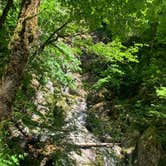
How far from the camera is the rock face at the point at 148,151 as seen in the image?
10.8 meters

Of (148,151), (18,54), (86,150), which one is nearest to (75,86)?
(86,150)

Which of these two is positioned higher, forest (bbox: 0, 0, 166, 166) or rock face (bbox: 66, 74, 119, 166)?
forest (bbox: 0, 0, 166, 166)

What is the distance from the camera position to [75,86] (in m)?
9.58

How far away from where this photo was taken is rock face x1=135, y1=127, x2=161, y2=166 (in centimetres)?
1078

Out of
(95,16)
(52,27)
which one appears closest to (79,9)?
(95,16)

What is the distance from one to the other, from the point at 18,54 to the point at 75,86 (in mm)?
4943

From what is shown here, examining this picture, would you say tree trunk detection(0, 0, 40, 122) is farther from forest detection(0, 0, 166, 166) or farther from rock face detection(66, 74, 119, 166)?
rock face detection(66, 74, 119, 166)

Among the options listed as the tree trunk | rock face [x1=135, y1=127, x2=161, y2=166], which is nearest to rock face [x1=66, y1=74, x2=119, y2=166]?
rock face [x1=135, y1=127, x2=161, y2=166]

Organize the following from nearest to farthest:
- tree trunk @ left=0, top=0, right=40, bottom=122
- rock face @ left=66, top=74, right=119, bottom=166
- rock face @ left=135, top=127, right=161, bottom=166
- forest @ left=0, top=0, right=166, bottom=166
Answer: tree trunk @ left=0, top=0, right=40, bottom=122 → forest @ left=0, top=0, right=166, bottom=166 → rock face @ left=66, top=74, right=119, bottom=166 → rock face @ left=135, top=127, right=161, bottom=166

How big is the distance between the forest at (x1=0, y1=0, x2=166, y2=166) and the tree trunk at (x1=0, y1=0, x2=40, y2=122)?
0.04 feet

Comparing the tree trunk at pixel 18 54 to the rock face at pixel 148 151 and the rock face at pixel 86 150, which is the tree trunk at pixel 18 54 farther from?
the rock face at pixel 148 151

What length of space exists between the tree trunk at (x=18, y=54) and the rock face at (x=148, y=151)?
6884mm

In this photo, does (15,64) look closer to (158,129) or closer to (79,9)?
(79,9)

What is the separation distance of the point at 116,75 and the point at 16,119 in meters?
8.91
